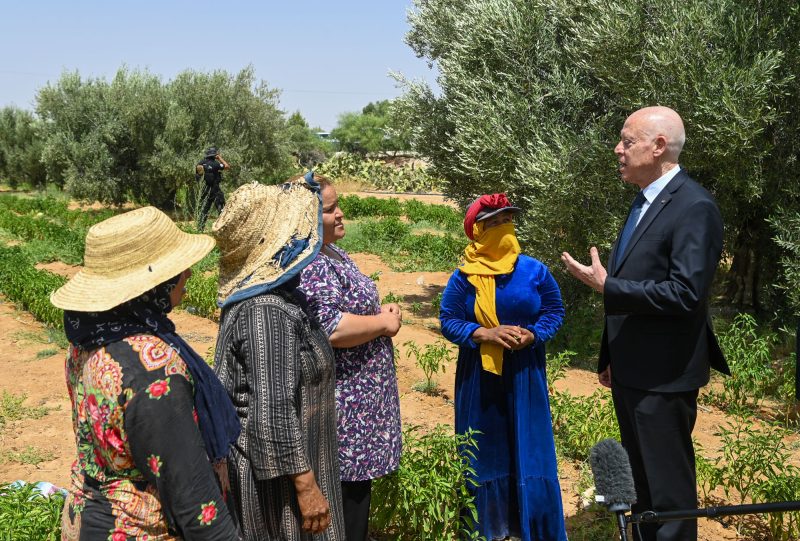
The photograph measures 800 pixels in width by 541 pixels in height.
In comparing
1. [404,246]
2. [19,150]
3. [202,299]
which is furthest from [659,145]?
[19,150]

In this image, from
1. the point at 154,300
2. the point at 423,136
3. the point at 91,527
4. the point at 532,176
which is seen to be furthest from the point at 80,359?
the point at 423,136

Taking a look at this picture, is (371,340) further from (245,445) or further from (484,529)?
(484,529)

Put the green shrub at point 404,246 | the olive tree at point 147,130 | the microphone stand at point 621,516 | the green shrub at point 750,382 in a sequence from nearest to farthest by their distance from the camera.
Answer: the microphone stand at point 621,516
the green shrub at point 750,382
the green shrub at point 404,246
the olive tree at point 147,130

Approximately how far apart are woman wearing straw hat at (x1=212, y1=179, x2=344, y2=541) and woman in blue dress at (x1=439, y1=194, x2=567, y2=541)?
1269 mm

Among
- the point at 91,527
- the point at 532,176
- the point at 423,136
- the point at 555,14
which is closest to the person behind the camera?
the point at 91,527

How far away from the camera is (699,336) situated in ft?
9.71

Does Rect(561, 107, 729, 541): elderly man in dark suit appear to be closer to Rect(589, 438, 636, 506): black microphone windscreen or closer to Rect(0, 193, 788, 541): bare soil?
Rect(589, 438, 636, 506): black microphone windscreen

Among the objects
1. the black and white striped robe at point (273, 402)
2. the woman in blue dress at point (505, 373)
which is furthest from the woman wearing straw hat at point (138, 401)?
the woman in blue dress at point (505, 373)

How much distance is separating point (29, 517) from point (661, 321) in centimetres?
272

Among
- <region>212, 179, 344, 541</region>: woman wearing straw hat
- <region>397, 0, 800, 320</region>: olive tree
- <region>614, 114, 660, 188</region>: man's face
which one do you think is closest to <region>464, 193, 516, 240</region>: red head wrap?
<region>614, 114, 660, 188</region>: man's face

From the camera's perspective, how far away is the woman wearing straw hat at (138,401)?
178 cm

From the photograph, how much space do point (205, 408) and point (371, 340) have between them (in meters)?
→ 0.94

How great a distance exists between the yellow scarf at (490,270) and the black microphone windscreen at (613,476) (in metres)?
1.47

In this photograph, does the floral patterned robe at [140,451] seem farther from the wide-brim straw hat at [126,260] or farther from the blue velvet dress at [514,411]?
the blue velvet dress at [514,411]
